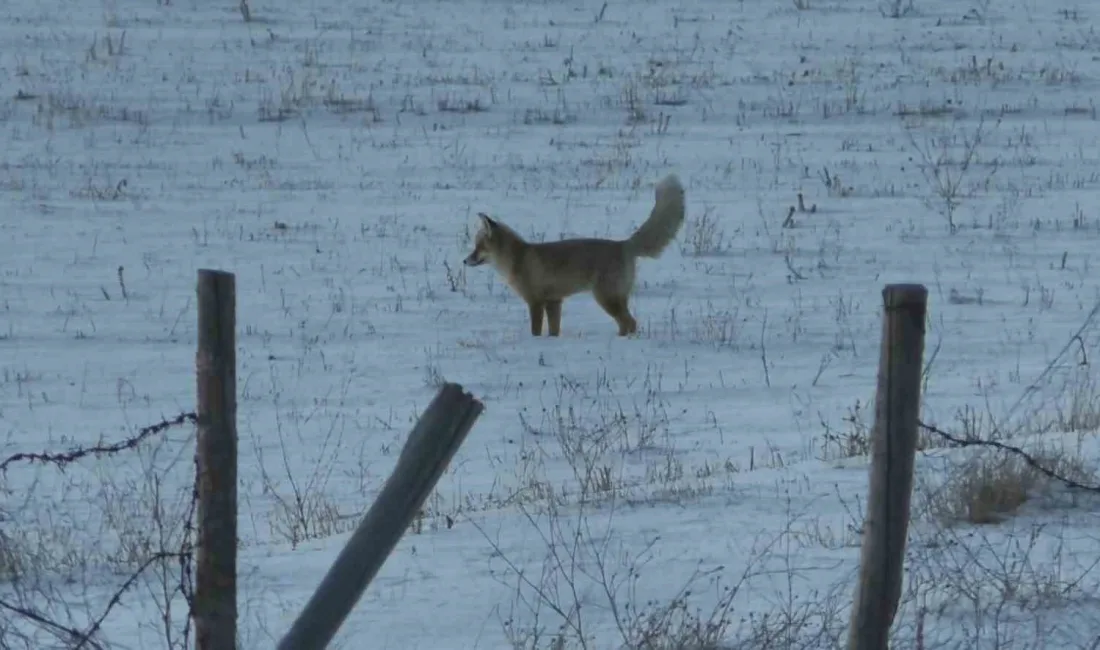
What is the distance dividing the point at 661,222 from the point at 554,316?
994mm

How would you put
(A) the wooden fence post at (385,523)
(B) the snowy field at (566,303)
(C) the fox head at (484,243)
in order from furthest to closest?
(C) the fox head at (484,243) → (B) the snowy field at (566,303) → (A) the wooden fence post at (385,523)

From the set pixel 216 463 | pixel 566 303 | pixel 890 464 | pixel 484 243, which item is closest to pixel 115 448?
pixel 216 463

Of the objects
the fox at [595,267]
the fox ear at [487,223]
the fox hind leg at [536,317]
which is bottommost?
the fox hind leg at [536,317]

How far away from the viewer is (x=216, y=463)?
13.3 feet

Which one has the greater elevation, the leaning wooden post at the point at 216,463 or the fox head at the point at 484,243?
the fox head at the point at 484,243

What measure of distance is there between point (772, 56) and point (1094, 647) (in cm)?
1924

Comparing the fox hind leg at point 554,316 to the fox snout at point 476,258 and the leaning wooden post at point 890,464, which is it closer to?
the fox snout at point 476,258

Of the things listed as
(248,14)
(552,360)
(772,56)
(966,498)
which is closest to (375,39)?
(248,14)

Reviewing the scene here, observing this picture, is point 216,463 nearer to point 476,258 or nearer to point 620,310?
point 620,310

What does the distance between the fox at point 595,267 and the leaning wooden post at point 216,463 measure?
7.70 meters

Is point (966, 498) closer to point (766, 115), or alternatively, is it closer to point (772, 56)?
point (766, 115)

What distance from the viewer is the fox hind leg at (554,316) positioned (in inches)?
465

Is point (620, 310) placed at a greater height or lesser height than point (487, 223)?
lesser

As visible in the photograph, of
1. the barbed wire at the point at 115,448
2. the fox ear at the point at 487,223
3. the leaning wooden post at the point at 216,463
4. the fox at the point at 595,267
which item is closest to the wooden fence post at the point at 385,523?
the leaning wooden post at the point at 216,463
